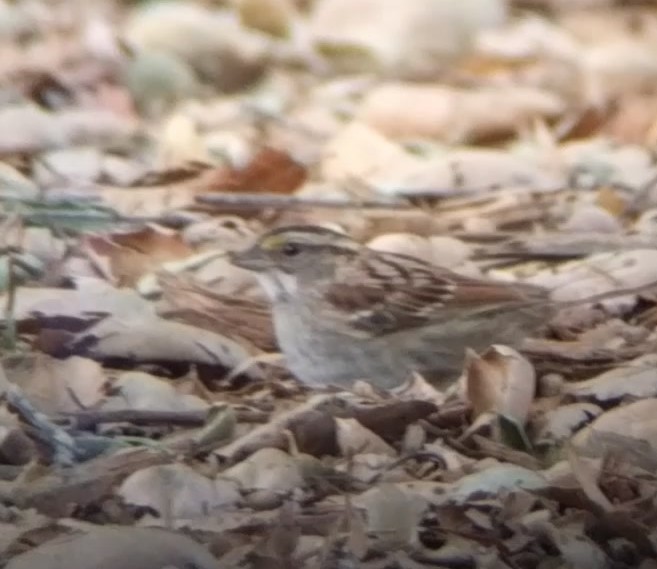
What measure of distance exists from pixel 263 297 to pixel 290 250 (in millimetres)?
142

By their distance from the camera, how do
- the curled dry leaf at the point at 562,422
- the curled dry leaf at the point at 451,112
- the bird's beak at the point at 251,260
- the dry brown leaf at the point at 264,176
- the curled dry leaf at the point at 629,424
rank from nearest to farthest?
the curled dry leaf at the point at 629,424 < the curled dry leaf at the point at 562,422 < the bird's beak at the point at 251,260 < the dry brown leaf at the point at 264,176 < the curled dry leaf at the point at 451,112

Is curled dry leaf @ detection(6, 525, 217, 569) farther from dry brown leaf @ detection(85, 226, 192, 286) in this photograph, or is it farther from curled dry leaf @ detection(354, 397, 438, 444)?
dry brown leaf @ detection(85, 226, 192, 286)

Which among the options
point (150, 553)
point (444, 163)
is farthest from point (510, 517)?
point (444, 163)

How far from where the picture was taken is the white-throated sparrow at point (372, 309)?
2814mm

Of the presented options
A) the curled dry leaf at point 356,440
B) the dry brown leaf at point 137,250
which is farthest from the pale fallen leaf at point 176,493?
the dry brown leaf at point 137,250

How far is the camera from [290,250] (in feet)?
9.91

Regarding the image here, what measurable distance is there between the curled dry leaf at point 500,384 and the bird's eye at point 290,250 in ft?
1.64

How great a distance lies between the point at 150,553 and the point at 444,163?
240 cm

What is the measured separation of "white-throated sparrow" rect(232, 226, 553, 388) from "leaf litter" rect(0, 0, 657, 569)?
2.5 inches

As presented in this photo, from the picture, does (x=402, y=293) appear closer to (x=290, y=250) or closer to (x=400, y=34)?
(x=290, y=250)

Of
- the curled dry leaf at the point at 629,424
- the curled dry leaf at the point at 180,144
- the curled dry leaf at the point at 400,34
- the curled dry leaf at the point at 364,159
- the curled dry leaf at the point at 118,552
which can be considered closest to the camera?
the curled dry leaf at the point at 118,552

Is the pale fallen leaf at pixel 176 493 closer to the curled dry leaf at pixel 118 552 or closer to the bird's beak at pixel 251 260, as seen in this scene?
the curled dry leaf at pixel 118 552

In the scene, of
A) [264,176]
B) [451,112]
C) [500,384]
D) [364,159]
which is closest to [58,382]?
[500,384]

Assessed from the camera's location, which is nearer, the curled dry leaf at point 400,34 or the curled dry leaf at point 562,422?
the curled dry leaf at point 562,422
